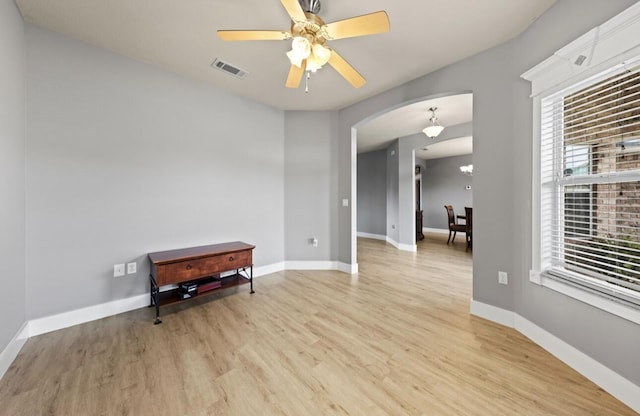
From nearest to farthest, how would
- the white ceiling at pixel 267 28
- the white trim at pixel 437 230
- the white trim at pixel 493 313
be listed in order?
1. the white ceiling at pixel 267 28
2. the white trim at pixel 493 313
3. the white trim at pixel 437 230

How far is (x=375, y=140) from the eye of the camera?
20.1ft

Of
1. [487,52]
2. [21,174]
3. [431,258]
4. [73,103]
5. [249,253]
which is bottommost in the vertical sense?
[431,258]

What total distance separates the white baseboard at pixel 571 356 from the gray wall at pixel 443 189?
6.60 meters

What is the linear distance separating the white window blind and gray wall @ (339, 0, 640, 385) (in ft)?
0.47

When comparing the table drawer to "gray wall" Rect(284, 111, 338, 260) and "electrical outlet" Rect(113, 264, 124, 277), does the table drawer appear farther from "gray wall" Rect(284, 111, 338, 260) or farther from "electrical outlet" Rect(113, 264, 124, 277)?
"gray wall" Rect(284, 111, 338, 260)

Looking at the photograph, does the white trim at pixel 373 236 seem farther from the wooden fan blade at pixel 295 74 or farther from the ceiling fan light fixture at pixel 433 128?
the wooden fan blade at pixel 295 74

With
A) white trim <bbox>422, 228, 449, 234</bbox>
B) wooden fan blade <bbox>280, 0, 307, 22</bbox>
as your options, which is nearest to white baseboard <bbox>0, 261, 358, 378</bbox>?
wooden fan blade <bbox>280, 0, 307, 22</bbox>

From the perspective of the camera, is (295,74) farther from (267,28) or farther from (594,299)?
(594,299)

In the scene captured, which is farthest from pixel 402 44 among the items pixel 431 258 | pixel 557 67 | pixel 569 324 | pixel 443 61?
pixel 431 258

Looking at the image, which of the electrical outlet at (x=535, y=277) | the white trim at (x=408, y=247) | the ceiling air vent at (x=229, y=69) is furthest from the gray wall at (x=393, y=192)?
the ceiling air vent at (x=229, y=69)

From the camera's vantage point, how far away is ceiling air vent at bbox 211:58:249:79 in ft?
8.42

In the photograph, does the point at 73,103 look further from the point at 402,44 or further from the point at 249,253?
the point at 402,44

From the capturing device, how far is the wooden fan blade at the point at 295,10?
4.47 ft

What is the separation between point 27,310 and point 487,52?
4835 millimetres
